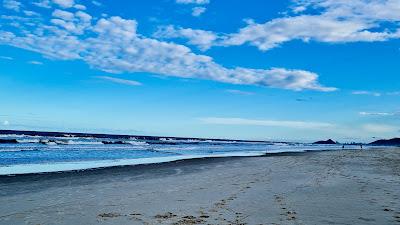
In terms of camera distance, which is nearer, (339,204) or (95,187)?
(339,204)

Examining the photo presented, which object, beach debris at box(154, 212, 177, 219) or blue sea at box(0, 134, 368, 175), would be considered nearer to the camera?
beach debris at box(154, 212, 177, 219)

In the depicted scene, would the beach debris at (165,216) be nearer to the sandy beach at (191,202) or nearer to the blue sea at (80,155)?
the sandy beach at (191,202)

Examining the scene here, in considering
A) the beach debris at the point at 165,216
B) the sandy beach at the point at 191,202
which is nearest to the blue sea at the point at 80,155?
the sandy beach at the point at 191,202

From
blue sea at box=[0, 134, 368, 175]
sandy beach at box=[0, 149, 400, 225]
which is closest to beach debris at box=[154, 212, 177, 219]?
sandy beach at box=[0, 149, 400, 225]

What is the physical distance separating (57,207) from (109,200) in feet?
5.76

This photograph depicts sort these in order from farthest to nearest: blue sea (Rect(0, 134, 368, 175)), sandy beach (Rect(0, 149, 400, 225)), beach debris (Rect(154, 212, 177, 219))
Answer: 1. blue sea (Rect(0, 134, 368, 175))
2. beach debris (Rect(154, 212, 177, 219))
3. sandy beach (Rect(0, 149, 400, 225))

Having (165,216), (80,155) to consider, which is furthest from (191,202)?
(80,155)

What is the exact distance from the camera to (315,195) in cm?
1348

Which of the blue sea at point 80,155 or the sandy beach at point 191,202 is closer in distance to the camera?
the sandy beach at point 191,202

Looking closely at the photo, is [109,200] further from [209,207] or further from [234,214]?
[234,214]

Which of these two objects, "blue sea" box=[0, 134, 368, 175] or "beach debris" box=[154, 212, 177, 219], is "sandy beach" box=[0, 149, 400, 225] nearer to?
"beach debris" box=[154, 212, 177, 219]

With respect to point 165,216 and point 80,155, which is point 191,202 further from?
point 80,155

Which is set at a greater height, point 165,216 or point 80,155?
point 80,155

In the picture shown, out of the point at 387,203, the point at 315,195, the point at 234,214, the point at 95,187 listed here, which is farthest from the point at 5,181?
the point at 387,203
